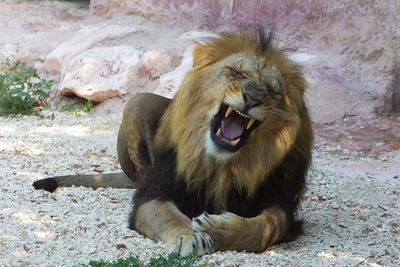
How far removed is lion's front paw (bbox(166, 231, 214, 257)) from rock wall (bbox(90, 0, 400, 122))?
4.13 meters

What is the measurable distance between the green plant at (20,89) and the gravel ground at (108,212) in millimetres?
642

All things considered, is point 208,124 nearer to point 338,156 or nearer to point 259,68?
point 259,68

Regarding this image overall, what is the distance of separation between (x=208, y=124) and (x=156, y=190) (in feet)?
2.22

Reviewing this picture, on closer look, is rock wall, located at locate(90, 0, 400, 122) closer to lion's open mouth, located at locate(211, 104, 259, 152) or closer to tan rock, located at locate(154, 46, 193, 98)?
tan rock, located at locate(154, 46, 193, 98)

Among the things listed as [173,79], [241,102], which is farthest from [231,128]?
[173,79]

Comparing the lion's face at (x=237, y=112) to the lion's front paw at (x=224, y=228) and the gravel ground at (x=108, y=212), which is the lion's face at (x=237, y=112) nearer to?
the lion's front paw at (x=224, y=228)

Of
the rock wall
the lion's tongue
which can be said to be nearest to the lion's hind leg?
the lion's tongue

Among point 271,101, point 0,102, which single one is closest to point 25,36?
point 0,102

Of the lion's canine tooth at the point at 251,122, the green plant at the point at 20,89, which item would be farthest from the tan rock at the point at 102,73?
the lion's canine tooth at the point at 251,122

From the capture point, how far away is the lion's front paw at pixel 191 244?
12.0 ft

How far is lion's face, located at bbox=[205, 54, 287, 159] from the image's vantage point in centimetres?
363

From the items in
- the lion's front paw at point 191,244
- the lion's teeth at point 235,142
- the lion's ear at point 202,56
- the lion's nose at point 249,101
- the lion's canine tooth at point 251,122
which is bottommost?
the lion's front paw at point 191,244

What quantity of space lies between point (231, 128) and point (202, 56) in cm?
51

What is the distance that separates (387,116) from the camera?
7.75 meters
